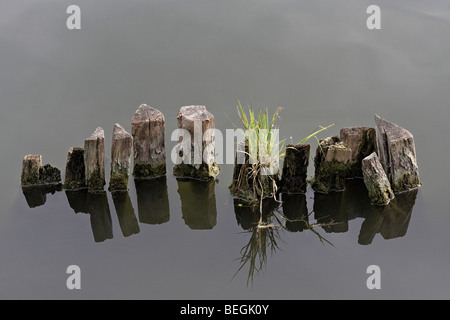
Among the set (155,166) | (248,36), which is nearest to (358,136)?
(155,166)

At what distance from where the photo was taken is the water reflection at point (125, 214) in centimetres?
880

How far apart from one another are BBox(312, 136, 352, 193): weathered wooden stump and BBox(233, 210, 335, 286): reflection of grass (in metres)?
0.60

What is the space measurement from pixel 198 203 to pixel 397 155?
8.34 feet

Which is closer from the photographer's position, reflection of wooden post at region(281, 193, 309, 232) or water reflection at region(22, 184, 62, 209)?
reflection of wooden post at region(281, 193, 309, 232)

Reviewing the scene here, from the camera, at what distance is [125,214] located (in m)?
9.06

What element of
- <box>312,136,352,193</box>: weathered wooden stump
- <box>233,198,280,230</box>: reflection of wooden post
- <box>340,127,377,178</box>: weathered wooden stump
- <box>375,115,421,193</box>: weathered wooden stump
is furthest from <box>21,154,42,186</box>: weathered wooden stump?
<box>375,115,421,193</box>: weathered wooden stump

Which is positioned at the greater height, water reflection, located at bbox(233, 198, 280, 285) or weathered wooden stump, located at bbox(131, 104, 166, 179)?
weathered wooden stump, located at bbox(131, 104, 166, 179)

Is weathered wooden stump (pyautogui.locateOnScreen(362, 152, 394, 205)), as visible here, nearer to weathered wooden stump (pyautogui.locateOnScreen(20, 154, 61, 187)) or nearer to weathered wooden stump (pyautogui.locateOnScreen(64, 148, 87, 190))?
weathered wooden stump (pyautogui.locateOnScreen(64, 148, 87, 190))

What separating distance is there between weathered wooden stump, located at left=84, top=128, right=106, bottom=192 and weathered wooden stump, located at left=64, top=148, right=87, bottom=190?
0.12 meters

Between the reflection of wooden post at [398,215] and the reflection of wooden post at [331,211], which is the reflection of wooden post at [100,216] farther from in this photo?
the reflection of wooden post at [398,215]

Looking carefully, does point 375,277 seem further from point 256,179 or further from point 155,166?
point 155,166

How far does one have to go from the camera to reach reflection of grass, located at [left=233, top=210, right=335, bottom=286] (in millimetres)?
8224

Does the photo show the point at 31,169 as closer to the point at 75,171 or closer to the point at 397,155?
the point at 75,171

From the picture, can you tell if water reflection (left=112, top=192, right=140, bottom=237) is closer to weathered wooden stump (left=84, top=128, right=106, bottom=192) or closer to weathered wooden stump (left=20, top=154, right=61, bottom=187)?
weathered wooden stump (left=84, top=128, right=106, bottom=192)
